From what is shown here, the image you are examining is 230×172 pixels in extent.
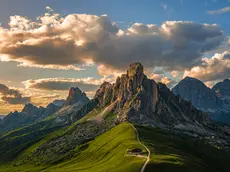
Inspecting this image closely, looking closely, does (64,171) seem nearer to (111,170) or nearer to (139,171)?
(111,170)

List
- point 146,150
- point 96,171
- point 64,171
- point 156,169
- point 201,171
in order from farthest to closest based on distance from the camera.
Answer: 1. point 64,171
2. point 146,150
3. point 96,171
4. point 201,171
5. point 156,169

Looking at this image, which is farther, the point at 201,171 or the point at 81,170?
the point at 81,170

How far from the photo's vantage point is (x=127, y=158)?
15100 centimetres

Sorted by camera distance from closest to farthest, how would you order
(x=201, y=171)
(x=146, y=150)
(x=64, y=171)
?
(x=201, y=171), (x=146, y=150), (x=64, y=171)

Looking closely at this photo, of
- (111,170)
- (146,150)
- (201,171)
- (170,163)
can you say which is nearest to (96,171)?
(111,170)

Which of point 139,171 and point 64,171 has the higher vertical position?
point 139,171

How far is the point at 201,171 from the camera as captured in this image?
129000mm

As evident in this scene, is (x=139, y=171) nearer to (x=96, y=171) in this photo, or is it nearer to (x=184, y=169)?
(x=184, y=169)

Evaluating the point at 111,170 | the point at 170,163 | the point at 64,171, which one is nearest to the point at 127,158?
the point at 111,170

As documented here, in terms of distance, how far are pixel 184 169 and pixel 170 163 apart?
6.18 m

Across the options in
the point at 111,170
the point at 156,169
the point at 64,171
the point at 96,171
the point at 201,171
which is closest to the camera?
the point at 156,169

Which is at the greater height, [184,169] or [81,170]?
[184,169]

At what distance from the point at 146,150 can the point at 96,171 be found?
33.1m

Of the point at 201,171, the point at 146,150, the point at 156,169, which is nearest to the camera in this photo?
the point at 156,169
